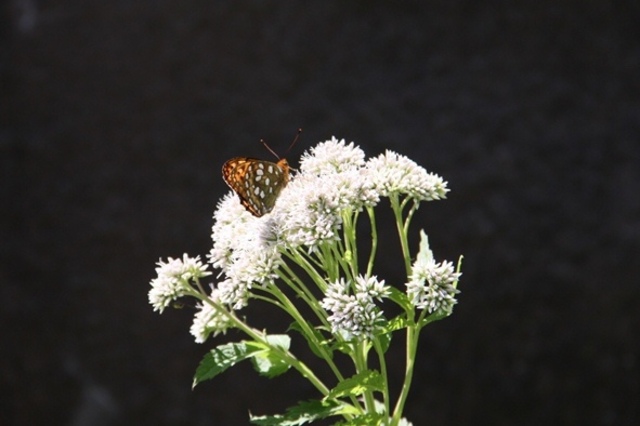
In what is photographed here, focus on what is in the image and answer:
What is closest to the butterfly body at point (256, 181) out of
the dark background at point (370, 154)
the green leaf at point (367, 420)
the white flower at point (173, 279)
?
the white flower at point (173, 279)

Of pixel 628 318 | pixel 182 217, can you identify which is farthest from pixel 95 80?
pixel 628 318

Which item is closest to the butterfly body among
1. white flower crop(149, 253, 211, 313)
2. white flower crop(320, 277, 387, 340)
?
white flower crop(149, 253, 211, 313)

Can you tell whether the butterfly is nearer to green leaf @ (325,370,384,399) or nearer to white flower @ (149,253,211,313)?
white flower @ (149,253,211,313)

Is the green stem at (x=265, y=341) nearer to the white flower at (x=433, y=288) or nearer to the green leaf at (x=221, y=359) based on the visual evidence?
the green leaf at (x=221, y=359)

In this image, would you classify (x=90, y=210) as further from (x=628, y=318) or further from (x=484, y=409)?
(x=628, y=318)

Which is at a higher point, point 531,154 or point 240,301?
point 531,154

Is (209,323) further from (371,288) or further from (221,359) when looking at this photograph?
(371,288)
